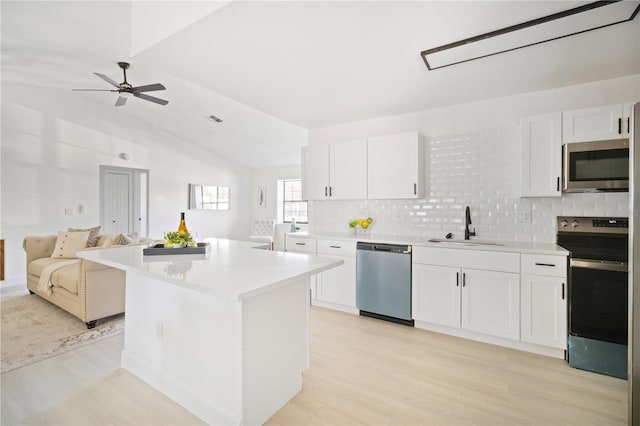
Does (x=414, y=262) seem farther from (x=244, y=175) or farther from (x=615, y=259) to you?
(x=244, y=175)

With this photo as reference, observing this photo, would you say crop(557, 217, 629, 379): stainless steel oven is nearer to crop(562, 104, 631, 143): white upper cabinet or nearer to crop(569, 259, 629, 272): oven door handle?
crop(569, 259, 629, 272): oven door handle

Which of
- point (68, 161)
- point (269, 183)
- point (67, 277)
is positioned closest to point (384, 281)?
point (67, 277)

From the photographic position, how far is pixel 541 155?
2.83 metres

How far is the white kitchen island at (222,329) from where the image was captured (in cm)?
161

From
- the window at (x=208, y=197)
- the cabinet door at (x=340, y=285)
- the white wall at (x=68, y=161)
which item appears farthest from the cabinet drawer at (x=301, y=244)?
the window at (x=208, y=197)

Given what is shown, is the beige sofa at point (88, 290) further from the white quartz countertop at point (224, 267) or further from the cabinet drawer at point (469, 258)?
the cabinet drawer at point (469, 258)

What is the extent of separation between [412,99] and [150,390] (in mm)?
3491

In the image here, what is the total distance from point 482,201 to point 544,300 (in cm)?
116

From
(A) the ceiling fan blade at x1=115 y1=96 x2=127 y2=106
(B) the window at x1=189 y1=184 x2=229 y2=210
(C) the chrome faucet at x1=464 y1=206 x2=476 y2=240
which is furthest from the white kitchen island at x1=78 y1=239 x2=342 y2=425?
(B) the window at x1=189 y1=184 x2=229 y2=210

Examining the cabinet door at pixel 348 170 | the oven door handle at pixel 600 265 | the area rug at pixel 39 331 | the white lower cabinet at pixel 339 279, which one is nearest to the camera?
the oven door handle at pixel 600 265

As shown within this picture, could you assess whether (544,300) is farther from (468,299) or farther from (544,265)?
(468,299)

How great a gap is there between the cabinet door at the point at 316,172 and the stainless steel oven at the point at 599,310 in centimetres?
269

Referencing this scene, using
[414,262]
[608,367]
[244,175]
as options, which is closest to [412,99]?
[414,262]

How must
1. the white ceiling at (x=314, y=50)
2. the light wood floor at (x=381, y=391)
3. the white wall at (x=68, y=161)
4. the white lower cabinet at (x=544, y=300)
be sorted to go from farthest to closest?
1. the white wall at (x=68, y=161)
2. the white lower cabinet at (x=544, y=300)
3. the white ceiling at (x=314, y=50)
4. the light wood floor at (x=381, y=391)
